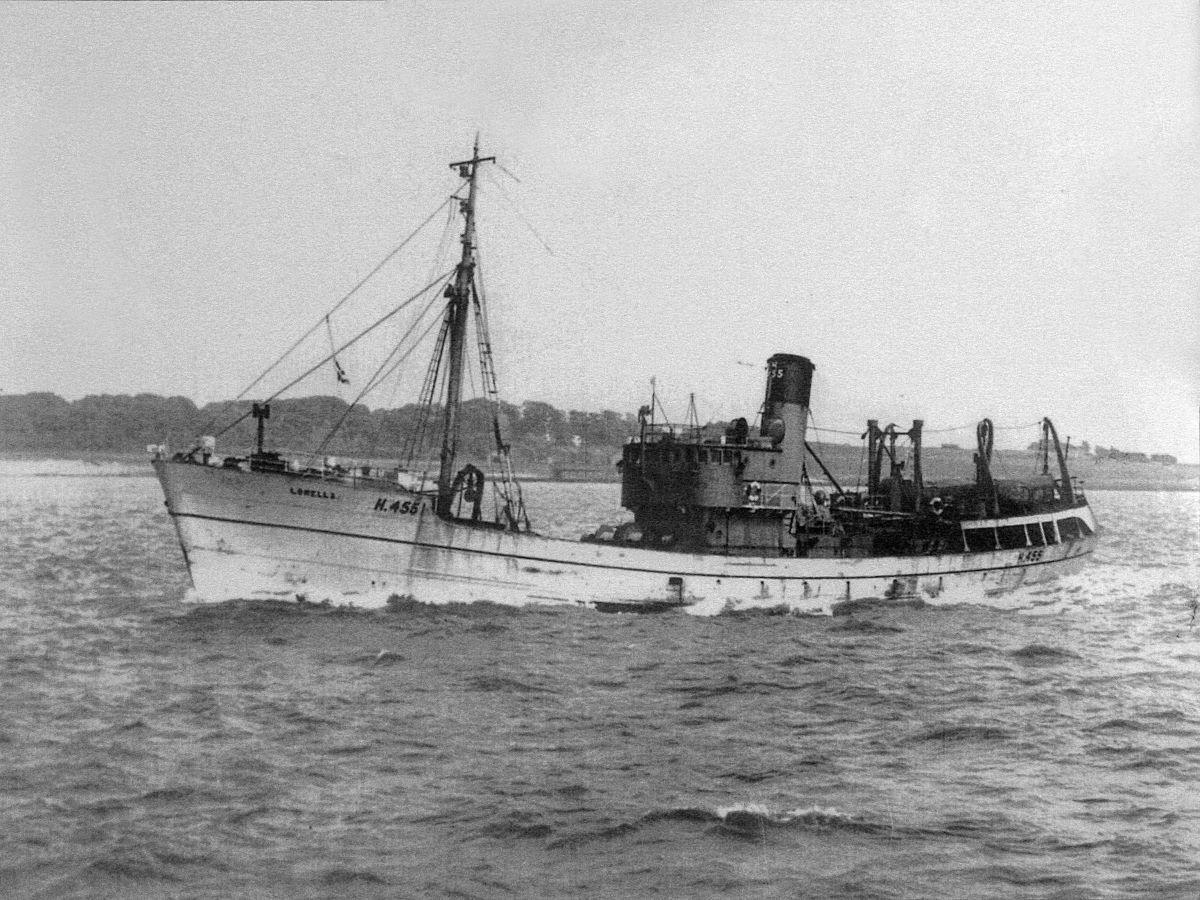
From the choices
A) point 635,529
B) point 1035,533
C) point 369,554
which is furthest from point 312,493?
point 1035,533

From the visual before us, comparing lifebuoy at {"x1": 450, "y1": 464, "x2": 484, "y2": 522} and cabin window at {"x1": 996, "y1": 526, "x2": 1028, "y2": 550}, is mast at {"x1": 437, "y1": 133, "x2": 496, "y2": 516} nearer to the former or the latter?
lifebuoy at {"x1": 450, "y1": 464, "x2": 484, "y2": 522}

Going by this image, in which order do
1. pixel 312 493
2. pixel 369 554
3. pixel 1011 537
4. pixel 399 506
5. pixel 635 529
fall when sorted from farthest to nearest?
pixel 1011 537, pixel 635 529, pixel 369 554, pixel 399 506, pixel 312 493

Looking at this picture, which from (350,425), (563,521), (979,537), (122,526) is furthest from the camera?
(350,425)

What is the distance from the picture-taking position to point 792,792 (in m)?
12.3

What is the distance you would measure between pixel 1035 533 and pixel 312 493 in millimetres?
27706

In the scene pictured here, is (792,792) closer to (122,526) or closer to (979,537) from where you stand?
(979,537)

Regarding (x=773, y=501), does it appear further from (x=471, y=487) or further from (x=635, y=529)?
(x=471, y=487)

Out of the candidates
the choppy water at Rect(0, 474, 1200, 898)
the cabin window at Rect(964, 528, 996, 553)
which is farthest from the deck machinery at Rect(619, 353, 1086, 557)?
the choppy water at Rect(0, 474, 1200, 898)

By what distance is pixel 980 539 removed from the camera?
36312mm

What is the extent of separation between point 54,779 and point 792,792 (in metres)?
9.58

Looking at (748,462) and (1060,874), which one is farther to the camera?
(748,462)

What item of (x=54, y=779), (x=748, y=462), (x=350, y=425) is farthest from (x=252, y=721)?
(x=350, y=425)

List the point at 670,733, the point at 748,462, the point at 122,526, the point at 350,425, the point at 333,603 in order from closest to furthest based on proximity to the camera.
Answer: the point at 670,733 → the point at 333,603 → the point at 748,462 → the point at 122,526 → the point at 350,425

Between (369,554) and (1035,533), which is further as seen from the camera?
(1035,533)
